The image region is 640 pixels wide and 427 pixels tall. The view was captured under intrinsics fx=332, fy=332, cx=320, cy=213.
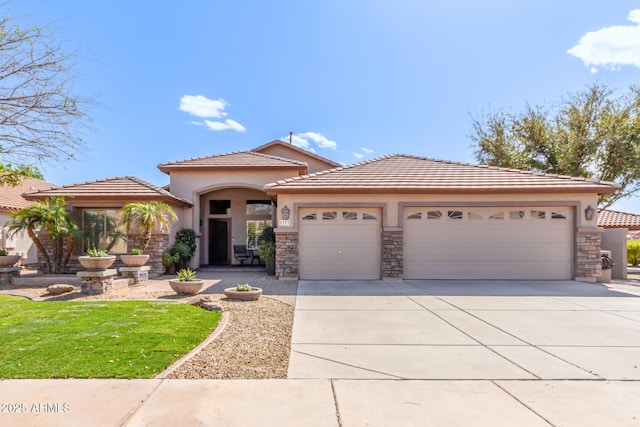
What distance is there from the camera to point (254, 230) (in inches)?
637

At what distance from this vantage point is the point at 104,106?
711 cm

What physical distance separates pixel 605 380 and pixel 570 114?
68.7ft

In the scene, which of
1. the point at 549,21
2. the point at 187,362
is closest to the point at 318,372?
the point at 187,362

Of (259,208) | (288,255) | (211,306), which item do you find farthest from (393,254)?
(259,208)

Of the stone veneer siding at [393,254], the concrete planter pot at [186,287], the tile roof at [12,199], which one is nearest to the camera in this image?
the concrete planter pot at [186,287]

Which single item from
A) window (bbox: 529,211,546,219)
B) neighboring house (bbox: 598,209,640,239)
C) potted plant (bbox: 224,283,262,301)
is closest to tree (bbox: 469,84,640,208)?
neighboring house (bbox: 598,209,640,239)

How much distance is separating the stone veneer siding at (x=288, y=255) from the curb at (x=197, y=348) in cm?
471

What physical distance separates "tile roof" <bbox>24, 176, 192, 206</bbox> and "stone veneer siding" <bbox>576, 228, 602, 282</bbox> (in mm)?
14228

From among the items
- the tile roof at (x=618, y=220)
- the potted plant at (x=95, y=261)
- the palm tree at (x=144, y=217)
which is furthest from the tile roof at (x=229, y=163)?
the tile roof at (x=618, y=220)

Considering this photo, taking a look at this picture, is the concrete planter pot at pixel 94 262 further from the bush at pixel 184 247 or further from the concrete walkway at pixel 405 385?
the concrete walkway at pixel 405 385

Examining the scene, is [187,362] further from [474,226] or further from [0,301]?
[474,226]

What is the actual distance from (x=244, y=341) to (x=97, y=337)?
216 cm

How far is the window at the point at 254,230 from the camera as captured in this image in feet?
53.1

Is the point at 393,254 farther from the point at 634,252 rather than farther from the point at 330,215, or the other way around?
the point at 634,252
